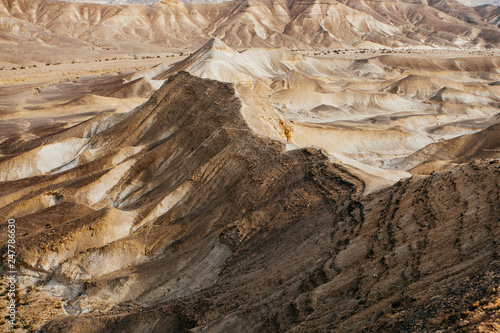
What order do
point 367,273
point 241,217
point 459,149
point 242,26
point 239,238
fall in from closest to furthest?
point 367,273 < point 239,238 < point 241,217 < point 459,149 < point 242,26

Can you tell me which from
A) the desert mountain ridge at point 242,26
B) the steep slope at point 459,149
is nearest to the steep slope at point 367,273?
the steep slope at point 459,149

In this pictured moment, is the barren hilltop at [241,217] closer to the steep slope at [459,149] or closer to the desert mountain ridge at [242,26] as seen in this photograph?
the steep slope at [459,149]

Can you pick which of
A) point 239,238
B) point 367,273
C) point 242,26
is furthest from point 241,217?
point 242,26

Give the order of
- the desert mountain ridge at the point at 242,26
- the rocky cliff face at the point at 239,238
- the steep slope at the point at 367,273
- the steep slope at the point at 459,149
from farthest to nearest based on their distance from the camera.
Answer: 1. the desert mountain ridge at the point at 242,26
2. the steep slope at the point at 459,149
3. the rocky cliff face at the point at 239,238
4. the steep slope at the point at 367,273

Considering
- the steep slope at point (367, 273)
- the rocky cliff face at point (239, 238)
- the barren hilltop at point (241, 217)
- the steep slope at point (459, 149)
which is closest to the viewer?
the steep slope at point (367, 273)

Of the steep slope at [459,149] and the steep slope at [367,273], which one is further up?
the steep slope at [367,273]

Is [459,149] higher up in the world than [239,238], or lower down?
lower down

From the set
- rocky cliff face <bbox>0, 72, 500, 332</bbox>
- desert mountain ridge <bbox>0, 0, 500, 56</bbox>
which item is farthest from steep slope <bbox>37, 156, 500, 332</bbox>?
desert mountain ridge <bbox>0, 0, 500, 56</bbox>

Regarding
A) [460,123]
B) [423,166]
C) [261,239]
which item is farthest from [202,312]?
[460,123]

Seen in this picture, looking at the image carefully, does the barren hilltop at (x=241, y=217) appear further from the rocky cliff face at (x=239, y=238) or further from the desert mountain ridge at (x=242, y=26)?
the desert mountain ridge at (x=242, y=26)

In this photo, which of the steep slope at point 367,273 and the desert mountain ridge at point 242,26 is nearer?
the steep slope at point 367,273

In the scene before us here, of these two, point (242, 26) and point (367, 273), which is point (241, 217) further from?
point (242, 26)
